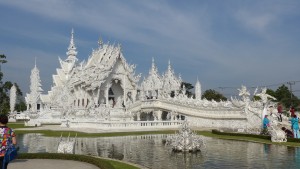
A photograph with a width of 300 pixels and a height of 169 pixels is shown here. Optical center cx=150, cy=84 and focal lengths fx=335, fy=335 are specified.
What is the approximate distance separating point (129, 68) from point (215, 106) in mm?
19488

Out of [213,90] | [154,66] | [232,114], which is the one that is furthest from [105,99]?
[213,90]

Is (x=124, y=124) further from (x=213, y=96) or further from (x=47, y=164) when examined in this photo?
(x=213, y=96)

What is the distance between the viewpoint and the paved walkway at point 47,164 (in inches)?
392

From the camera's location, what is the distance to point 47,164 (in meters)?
10.5

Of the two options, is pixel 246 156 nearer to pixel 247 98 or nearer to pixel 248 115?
pixel 248 115

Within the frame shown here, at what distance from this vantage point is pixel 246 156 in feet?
41.0

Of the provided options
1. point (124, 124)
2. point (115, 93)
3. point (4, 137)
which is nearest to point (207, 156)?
point (4, 137)

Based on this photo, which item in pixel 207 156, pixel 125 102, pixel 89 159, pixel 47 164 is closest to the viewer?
pixel 47 164

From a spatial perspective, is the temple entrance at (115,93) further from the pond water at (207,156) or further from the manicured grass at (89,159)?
the manicured grass at (89,159)

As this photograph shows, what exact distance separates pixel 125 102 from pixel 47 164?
36.2m

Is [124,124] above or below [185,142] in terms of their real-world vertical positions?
above

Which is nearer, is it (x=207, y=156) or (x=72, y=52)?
(x=207, y=156)

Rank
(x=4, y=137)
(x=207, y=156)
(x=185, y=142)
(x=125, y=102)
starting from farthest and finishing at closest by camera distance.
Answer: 1. (x=125, y=102)
2. (x=185, y=142)
3. (x=207, y=156)
4. (x=4, y=137)

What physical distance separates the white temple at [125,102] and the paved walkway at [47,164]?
1727cm
